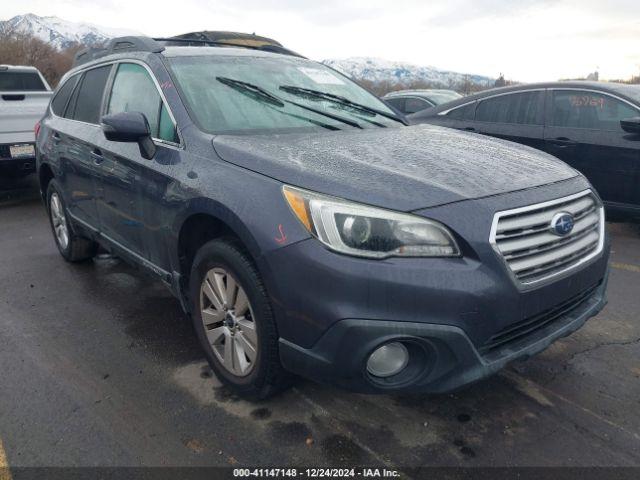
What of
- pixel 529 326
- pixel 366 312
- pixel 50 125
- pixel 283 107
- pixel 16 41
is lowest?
pixel 529 326

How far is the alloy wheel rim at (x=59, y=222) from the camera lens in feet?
15.3

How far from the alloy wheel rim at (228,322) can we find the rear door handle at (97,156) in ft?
4.63

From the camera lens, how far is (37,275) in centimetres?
455

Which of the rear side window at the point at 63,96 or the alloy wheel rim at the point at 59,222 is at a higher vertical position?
the rear side window at the point at 63,96

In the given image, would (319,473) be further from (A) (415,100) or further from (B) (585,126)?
(A) (415,100)

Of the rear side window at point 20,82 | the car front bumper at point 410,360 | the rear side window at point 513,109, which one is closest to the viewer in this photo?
the car front bumper at point 410,360

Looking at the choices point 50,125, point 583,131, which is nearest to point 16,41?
point 50,125

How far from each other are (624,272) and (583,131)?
155 centimetres

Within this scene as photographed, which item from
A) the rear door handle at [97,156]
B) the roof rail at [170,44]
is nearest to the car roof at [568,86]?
the roof rail at [170,44]

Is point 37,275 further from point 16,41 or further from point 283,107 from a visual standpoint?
point 16,41

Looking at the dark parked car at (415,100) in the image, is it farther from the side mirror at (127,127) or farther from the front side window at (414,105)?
the side mirror at (127,127)

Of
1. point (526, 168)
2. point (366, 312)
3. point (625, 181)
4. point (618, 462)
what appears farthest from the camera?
point (625, 181)

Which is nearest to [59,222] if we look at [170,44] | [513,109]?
[170,44]

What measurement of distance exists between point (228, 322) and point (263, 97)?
1341 millimetres
